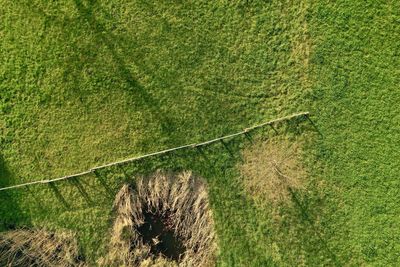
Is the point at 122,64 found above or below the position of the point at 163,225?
above

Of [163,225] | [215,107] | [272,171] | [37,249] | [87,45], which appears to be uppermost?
[87,45]

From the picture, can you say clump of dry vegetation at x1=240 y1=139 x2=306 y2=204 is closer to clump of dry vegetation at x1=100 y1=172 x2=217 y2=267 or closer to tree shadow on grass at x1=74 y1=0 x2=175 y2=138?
clump of dry vegetation at x1=100 y1=172 x2=217 y2=267

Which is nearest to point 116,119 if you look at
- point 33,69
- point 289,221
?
point 33,69

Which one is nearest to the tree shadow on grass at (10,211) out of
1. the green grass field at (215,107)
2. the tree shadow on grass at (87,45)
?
the green grass field at (215,107)

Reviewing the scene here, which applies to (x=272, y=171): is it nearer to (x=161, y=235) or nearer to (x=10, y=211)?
(x=161, y=235)

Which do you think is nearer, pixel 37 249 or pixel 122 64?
pixel 37 249

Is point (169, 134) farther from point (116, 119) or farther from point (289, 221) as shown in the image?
point (289, 221)

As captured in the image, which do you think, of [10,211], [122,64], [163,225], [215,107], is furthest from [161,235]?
[122,64]

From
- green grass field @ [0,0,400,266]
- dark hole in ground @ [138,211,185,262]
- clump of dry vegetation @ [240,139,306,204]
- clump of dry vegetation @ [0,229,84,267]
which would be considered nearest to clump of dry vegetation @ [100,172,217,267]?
dark hole in ground @ [138,211,185,262]
